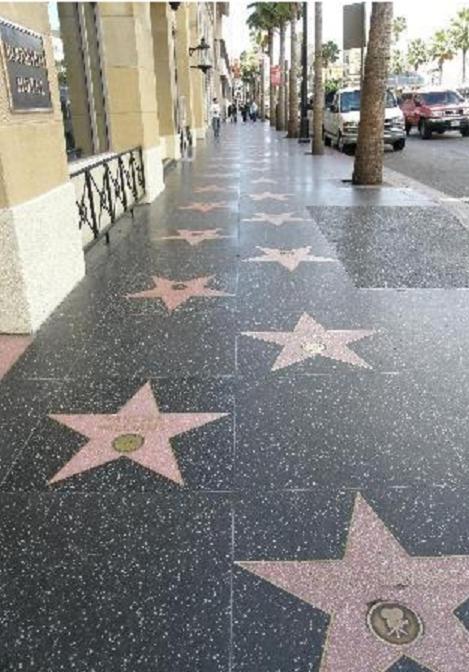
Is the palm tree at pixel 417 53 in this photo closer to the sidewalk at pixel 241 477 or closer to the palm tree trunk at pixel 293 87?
the palm tree trunk at pixel 293 87

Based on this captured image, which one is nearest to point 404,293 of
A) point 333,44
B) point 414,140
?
point 414,140

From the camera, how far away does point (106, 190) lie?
877 centimetres

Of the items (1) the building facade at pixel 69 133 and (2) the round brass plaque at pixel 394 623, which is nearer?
(2) the round brass plaque at pixel 394 623

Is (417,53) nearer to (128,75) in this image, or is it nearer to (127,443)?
(128,75)

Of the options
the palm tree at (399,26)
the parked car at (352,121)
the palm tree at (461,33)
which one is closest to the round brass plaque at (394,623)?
the parked car at (352,121)

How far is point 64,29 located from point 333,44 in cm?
11174

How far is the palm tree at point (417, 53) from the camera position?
4333 inches

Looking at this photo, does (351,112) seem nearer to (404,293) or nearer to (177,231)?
(177,231)

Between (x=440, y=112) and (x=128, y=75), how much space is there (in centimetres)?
2044

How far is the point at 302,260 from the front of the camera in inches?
272

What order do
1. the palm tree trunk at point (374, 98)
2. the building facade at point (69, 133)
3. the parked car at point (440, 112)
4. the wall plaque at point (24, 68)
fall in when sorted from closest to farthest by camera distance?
1. the wall plaque at point (24, 68)
2. the building facade at point (69, 133)
3. the palm tree trunk at point (374, 98)
4. the parked car at point (440, 112)

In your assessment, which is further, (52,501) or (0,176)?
(0,176)

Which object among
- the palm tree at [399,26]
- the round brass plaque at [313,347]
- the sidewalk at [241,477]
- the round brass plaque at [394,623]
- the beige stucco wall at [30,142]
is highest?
the palm tree at [399,26]

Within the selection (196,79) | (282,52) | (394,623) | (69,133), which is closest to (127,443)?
(394,623)
